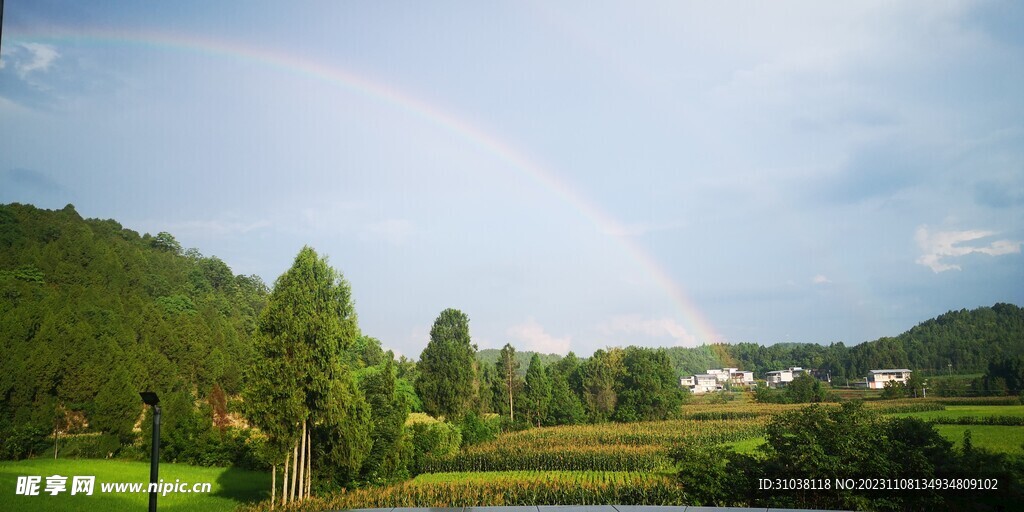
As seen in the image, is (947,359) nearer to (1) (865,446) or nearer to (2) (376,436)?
(1) (865,446)

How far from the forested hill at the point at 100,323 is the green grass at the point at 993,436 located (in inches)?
645

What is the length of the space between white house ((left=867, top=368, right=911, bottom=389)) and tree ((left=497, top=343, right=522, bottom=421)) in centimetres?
2063

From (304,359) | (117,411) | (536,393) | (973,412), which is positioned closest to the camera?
(304,359)

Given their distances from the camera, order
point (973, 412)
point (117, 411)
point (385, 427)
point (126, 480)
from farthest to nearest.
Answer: point (117, 411) → point (973, 412) → point (126, 480) → point (385, 427)

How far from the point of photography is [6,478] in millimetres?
15805

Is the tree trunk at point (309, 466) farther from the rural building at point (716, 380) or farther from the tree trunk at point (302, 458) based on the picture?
the rural building at point (716, 380)

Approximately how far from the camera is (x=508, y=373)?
39.6 meters

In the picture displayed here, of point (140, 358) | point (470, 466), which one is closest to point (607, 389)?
point (470, 466)

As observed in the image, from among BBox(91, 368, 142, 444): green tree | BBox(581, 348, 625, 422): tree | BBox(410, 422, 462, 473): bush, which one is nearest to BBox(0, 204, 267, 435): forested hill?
BBox(91, 368, 142, 444): green tree

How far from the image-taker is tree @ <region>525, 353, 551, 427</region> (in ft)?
126

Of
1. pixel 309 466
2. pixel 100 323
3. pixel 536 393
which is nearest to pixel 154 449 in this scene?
pixel 309 466

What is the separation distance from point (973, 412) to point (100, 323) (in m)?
36.4

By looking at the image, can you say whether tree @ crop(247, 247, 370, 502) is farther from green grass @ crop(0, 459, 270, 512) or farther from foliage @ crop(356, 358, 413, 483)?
green grass @ crop(0, 459, 270, 512)

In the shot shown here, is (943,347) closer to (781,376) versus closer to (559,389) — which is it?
(781,376)
